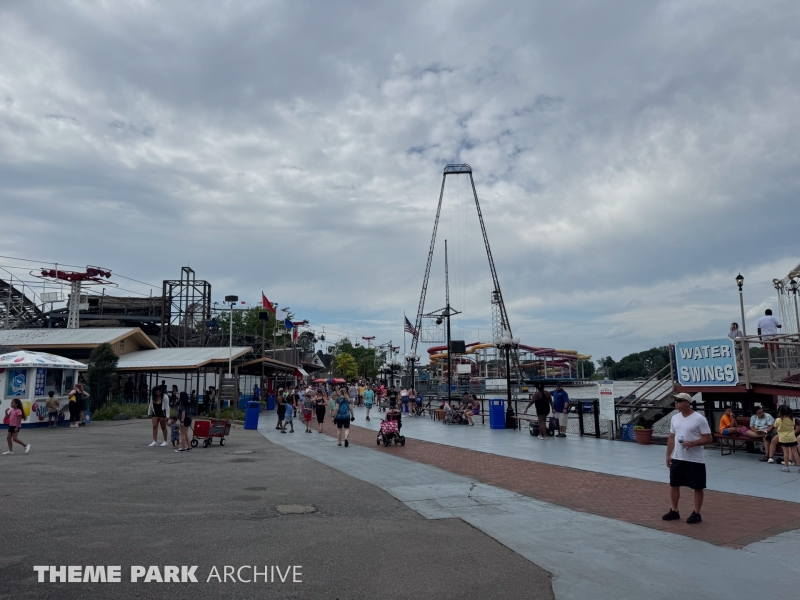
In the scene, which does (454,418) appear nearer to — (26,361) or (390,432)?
(390,432)

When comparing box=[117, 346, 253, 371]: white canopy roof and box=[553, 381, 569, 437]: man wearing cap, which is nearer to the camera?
box=[553, 381, 569, 437]: man wearing cap

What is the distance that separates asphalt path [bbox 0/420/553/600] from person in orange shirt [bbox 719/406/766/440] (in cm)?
788

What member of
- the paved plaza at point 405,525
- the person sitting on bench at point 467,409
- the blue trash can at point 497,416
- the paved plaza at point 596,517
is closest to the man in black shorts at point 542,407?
the paved plaza at point 596,517

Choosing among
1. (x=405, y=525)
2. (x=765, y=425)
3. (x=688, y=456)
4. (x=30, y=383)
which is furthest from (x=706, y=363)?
(x=30, y=383)

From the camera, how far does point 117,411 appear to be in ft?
81.3

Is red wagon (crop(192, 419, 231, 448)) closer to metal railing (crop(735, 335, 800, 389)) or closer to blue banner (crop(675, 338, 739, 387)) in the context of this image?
blue banner (crop(675, 338, 739, 387))

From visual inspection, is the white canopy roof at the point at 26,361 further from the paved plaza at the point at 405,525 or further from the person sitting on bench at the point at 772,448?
the person sitting on bench at the point at 772,448

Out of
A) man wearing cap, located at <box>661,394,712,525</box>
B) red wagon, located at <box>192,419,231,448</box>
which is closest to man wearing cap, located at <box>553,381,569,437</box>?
red wagon, located at <box>192,419,231,448</box>

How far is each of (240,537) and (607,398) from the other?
12216 millimetres

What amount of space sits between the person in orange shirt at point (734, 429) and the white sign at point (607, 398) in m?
3.44

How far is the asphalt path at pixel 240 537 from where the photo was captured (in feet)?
15.9

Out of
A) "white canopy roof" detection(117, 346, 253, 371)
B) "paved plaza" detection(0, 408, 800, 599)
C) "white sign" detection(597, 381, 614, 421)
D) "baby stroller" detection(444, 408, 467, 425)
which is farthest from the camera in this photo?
"white canopy roof" detection(117, 346, 253, 371)

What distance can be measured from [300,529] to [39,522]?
2.99m

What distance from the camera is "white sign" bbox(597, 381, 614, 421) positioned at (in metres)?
16.0
